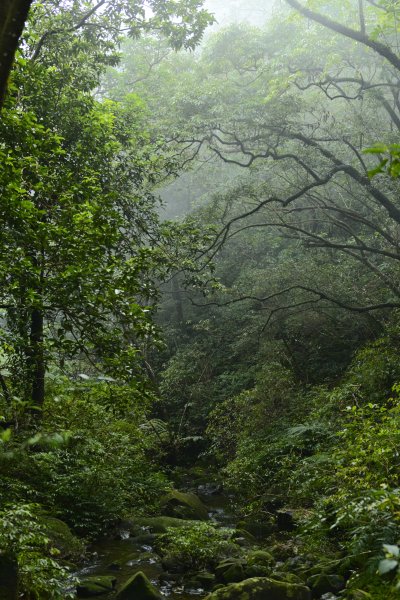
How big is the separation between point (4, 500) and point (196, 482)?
8653mm

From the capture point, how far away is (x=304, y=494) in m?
8.49

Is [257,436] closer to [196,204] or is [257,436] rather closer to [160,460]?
[160,460]

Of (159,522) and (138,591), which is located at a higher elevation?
(159,522)

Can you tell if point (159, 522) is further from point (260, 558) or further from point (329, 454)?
point (329, 454)

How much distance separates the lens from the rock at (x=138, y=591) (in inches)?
246

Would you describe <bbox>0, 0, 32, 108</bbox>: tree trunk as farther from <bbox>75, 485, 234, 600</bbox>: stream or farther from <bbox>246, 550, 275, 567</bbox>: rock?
<bbox>246, 550, 275, 567</bbox>: rock

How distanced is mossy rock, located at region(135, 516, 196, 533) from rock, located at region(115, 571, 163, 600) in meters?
2.81

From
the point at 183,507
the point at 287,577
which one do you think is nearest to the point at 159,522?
the point at 183,507

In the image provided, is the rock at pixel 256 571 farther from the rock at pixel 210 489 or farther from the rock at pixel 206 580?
the rock at pixel 210 489

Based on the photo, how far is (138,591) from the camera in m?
6.31

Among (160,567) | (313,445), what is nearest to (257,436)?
(313,445)

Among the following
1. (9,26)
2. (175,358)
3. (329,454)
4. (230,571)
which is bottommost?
(230,571)

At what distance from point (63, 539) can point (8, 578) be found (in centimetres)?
347

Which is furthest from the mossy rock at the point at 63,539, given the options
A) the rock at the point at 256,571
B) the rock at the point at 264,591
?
the rock at the point at 264,591
